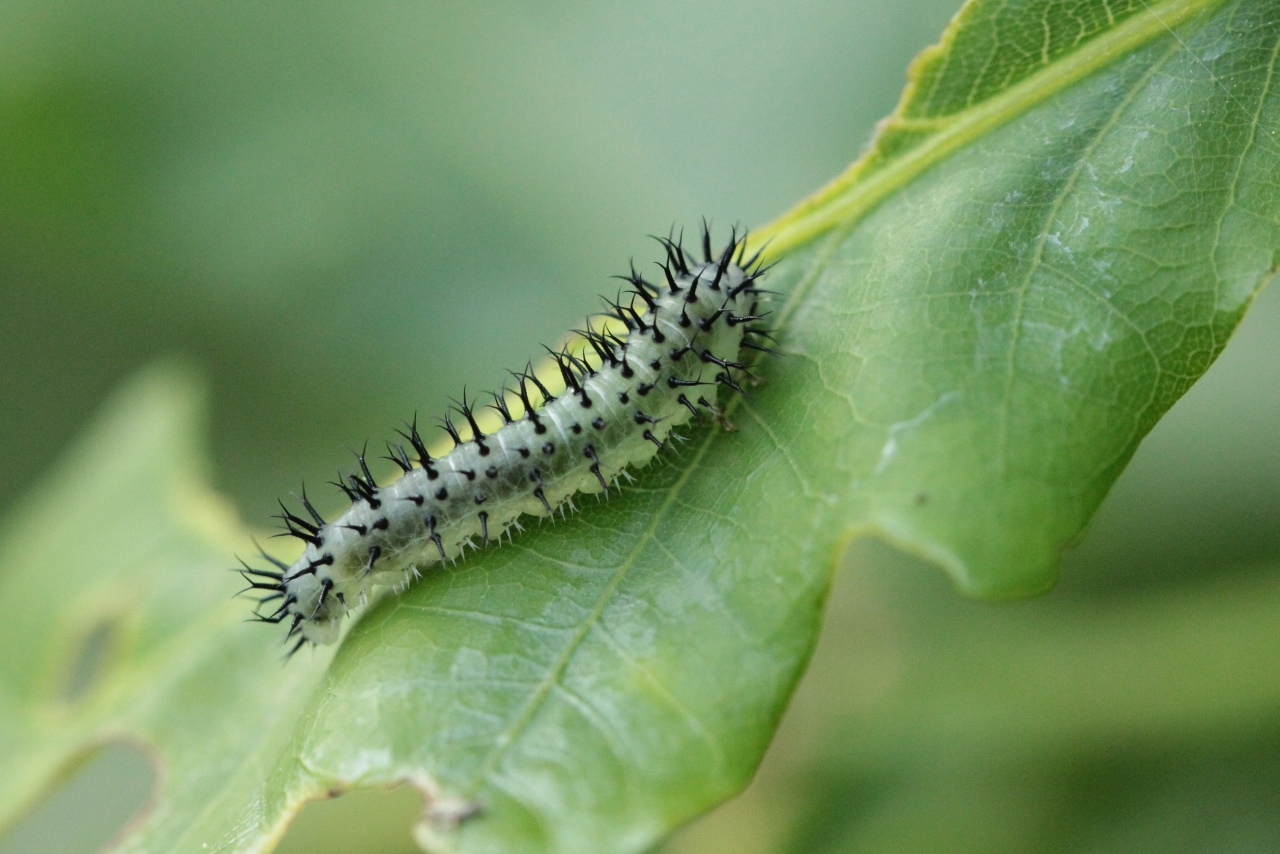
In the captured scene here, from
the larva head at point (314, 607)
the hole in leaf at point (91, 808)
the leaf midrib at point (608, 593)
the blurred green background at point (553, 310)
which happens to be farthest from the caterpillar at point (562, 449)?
the hole in leaf at point (91, 808)

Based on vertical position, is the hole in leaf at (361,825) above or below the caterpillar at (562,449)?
below

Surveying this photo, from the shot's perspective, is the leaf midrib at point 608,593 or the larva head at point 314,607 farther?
the larva head at point 314,607

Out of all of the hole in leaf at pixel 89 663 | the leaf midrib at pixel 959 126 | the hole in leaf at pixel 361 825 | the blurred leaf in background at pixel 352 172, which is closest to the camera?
the leaf midrib at pixel 959 126

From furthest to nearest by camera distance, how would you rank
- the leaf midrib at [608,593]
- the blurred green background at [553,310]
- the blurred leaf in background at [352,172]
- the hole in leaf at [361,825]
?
the blurred leaf in background at [352,172] → the hole in leaf at [361,825] → the blurred green background at [553,310] → the leaf midrib at [608,593]

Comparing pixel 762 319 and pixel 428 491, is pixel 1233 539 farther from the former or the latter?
pixel 428 491

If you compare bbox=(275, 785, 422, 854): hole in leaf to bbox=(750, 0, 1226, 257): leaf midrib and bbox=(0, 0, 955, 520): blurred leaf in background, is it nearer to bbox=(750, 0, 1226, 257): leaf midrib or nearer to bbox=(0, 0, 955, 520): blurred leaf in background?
bbox=(750, 0, 1226, 257): leaf midrib

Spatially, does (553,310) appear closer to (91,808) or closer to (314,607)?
(314,607)

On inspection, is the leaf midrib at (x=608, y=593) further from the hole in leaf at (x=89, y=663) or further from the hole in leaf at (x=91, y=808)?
the hole in leaf at (x=91, y=808)
